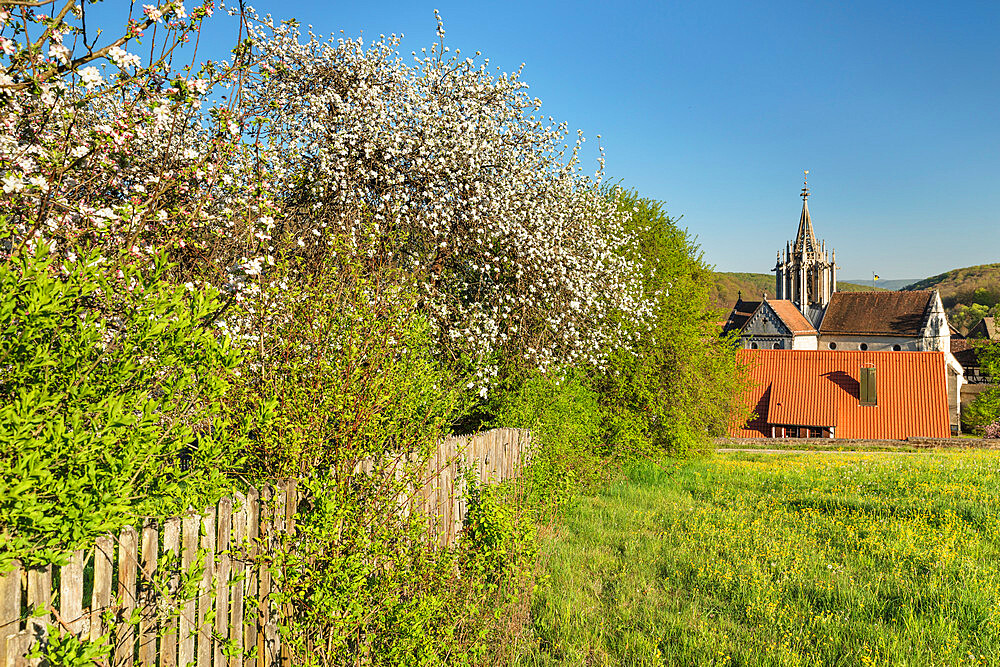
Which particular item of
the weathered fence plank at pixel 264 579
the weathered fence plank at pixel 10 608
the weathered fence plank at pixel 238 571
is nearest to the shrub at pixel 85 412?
the weathered fence plank at pixel 10 608

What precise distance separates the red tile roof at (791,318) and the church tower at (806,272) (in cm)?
984

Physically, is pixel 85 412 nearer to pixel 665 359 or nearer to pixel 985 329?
pixel 665 359

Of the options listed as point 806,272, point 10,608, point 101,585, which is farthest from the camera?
point 806,272

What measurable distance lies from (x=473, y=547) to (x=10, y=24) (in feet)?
16.4

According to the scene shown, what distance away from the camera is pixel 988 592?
5.23 meters

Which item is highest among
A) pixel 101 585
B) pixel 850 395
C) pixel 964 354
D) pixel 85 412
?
pixel 964 354

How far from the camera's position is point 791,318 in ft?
262

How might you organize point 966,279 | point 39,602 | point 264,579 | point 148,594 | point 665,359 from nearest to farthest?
point 39,602, point 148,594, point 264,579, point 665,359, point 966,279

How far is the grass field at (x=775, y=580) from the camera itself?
14.6ft

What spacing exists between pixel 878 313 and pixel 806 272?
14707 millimetres

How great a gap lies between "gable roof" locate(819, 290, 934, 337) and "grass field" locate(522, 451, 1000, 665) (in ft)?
266

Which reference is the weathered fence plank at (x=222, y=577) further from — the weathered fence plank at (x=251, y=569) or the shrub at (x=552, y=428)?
the shrub at (x=552, y=428)

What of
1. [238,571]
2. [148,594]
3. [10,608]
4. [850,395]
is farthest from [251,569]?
[850,395]

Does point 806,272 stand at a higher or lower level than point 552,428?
higher
